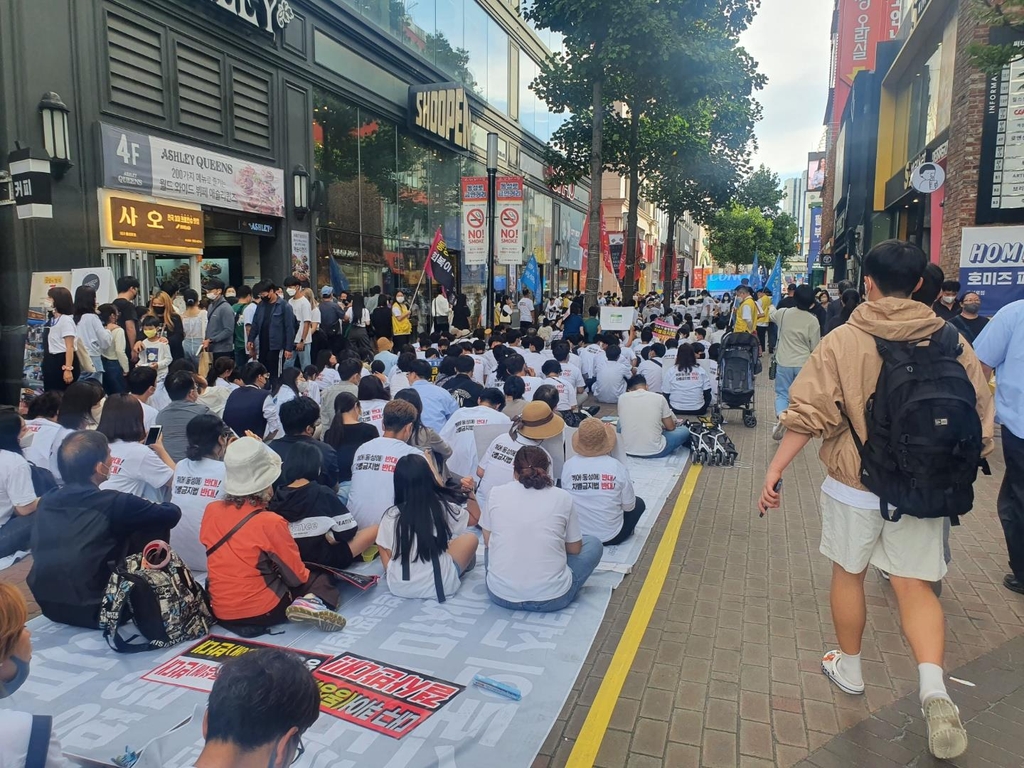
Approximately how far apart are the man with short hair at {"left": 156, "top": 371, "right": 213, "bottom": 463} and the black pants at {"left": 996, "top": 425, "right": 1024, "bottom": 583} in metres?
6.10

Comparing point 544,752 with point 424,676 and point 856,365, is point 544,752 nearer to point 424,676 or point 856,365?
point 424,676

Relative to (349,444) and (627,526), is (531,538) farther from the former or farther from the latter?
(349,444)

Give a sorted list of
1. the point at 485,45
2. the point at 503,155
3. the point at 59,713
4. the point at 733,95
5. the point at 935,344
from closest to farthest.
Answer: the point at 935,344, the point at 59,713, the point at 733,95, the point at 485,45, the point at 503,155

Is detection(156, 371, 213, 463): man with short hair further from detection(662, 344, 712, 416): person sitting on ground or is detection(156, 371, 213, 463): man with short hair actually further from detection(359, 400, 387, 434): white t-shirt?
detection(662, 344, 712, 416): person sitting on ground

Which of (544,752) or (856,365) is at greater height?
(856,365)

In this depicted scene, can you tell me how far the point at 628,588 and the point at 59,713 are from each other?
3382 millimetres

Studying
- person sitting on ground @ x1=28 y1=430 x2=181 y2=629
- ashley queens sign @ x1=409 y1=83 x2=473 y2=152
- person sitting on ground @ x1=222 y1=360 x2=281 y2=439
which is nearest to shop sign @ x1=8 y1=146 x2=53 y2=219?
person sitting on ground @ x1=222 y1=360 x2=281 y2=439

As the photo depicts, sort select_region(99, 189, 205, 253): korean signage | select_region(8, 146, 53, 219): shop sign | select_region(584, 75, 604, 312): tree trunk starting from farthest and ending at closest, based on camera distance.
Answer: select_region(584, 75, 604, 312): tree trunk < select_region(99, 189, 205, 253): korean signage < select_region(8, 146, 53, 219): shop sign

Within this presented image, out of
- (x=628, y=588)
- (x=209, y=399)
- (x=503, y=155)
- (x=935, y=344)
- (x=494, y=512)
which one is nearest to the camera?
(x=935, y=344)

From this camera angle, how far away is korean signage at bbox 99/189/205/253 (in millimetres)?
10930

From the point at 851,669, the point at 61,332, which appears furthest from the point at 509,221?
the point at 851,669

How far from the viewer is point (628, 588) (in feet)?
16.9

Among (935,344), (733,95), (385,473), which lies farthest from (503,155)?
(935,344)

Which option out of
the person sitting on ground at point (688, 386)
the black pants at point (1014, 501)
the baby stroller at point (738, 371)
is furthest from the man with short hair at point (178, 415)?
the baby stroller at point (738, 371)
